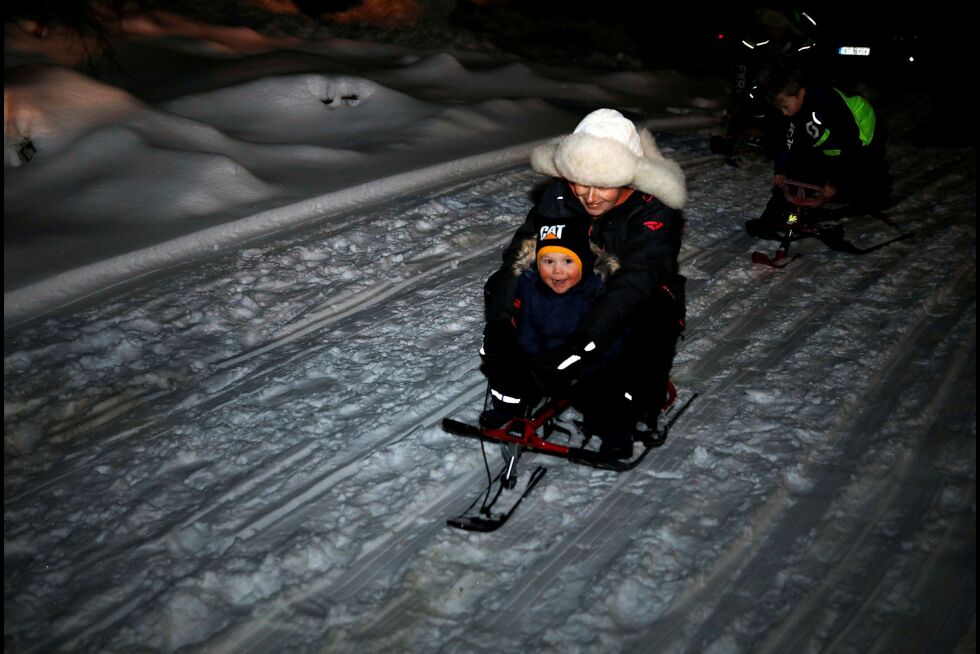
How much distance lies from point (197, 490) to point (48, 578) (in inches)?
27.4

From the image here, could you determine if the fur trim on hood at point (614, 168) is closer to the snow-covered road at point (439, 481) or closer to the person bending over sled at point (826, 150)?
the snow-covered road at point (439, 481)

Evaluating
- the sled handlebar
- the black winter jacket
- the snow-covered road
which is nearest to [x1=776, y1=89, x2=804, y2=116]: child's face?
the sled handlebar

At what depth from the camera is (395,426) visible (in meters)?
3.93

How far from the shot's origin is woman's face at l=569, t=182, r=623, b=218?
3.87 m

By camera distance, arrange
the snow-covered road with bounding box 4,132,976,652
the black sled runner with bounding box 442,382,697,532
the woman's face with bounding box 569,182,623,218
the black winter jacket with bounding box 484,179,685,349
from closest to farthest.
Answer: the snow-covered road with bounding box 4,132,976,652
the black sled runner with bounding box 442,382,697,532
the black winter jacket with bounding box 484,179,685,349
the woman's face with bounding box 569,182,623,218

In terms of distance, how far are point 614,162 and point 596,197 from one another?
24 cm

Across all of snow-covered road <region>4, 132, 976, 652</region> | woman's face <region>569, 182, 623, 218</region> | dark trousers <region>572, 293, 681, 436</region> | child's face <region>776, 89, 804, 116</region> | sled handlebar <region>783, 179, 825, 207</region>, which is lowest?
snow-covered road <region>4, 132, 976, 652</region>

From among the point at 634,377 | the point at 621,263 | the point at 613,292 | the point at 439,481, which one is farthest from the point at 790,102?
the point at 439,481

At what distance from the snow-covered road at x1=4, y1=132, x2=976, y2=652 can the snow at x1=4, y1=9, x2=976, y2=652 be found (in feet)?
0.05

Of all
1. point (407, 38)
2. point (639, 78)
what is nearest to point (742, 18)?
point (639, 78)

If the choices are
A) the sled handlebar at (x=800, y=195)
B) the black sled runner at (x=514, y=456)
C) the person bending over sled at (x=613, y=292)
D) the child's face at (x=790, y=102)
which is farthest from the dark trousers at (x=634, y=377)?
the child's face at (x=790, y=102)

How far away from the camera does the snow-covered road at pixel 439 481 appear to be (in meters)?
2.81

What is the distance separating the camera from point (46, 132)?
707 centimetres

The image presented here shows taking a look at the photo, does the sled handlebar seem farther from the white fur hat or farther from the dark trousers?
the dark trousers
